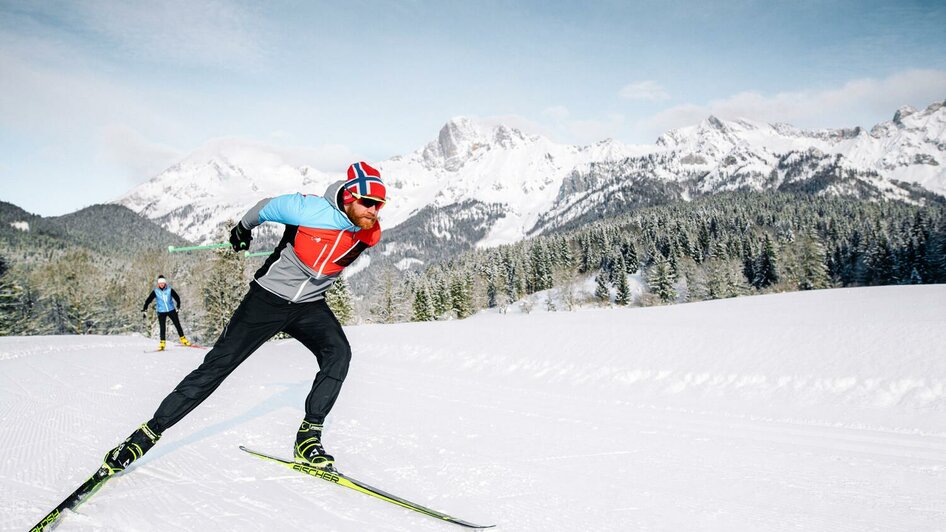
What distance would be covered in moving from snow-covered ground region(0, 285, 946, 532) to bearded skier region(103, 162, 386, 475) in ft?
1.72

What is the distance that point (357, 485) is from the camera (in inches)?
142

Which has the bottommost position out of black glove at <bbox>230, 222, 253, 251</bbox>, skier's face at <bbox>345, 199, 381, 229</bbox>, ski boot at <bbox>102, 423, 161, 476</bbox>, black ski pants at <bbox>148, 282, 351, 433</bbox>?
ski boot at <bbox>102, 423, 161, 476</bbox>

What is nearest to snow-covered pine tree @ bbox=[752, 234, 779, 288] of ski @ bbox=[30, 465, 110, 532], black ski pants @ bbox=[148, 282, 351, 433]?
black ski pants @ bbox=[148, 282, 351, 433]


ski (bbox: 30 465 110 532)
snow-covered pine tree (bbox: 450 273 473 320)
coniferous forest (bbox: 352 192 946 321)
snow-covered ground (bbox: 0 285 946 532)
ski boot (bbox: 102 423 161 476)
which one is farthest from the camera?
coniferous forest (bbox: 352 192 946 321)

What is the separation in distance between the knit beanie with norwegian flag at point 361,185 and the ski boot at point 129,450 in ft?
7.52

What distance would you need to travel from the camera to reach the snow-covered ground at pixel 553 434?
3312 millimetres

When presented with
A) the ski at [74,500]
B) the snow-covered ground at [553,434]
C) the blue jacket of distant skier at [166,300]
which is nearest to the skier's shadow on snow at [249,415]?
the snow-covered ground at [553,434]

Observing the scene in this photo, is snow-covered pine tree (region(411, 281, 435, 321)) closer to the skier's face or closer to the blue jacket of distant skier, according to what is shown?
the blue jacket of distant skier

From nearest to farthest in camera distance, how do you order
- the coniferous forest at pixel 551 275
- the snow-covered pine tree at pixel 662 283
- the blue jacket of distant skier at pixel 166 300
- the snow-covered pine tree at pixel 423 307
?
the blue jacket of distant skier at pixel 166 300 < the coniferous forest at pixel 551 275 < the snow-covered pine tree at pixel 423 307 < the snow-covered pine tree at pixel 662 283

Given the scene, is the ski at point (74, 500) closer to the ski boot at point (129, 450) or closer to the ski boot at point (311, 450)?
the ski boot at point (129, 450)

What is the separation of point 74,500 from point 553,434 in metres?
4.17

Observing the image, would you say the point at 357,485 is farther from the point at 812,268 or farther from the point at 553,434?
the point at 812,268

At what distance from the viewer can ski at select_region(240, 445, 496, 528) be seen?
3164 millimetres

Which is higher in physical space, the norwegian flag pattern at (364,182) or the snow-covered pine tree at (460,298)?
the norwegian flag pattern at (364,182)
